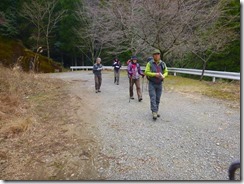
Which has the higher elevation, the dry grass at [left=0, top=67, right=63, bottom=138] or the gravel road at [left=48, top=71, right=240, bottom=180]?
the dry grass at [left=0, top=67, right=63, bottom=138]

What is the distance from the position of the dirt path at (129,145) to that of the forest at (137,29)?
3.57ft

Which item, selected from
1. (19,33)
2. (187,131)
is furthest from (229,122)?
(19,33)

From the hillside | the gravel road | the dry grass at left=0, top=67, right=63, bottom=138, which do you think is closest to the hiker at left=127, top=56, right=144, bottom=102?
the gravel road

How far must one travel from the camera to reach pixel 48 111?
502 centimetres

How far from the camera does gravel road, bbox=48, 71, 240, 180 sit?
237cm

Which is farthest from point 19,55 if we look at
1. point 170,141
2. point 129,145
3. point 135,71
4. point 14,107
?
point 170,141

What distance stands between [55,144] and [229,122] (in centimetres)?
260

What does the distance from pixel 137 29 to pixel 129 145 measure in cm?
875

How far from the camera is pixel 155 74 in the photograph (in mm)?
3861

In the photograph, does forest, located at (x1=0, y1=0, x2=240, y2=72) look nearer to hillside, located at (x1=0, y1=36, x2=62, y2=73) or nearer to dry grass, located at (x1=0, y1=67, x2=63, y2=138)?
hillside, located at (x1=0, y1=36, x2=62, y2=73)

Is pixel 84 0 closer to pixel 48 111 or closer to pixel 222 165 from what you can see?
pixel 48 111

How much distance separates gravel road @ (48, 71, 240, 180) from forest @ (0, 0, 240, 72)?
96 centimetres

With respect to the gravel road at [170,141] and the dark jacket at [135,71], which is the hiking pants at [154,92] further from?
the dark jacket at [135,71]

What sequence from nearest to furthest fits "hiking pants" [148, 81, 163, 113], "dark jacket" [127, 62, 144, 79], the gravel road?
the gravel road
"hiking pants" [148, 81, 163, 113]
"dark jacket" [127, 62, 144, 79]
